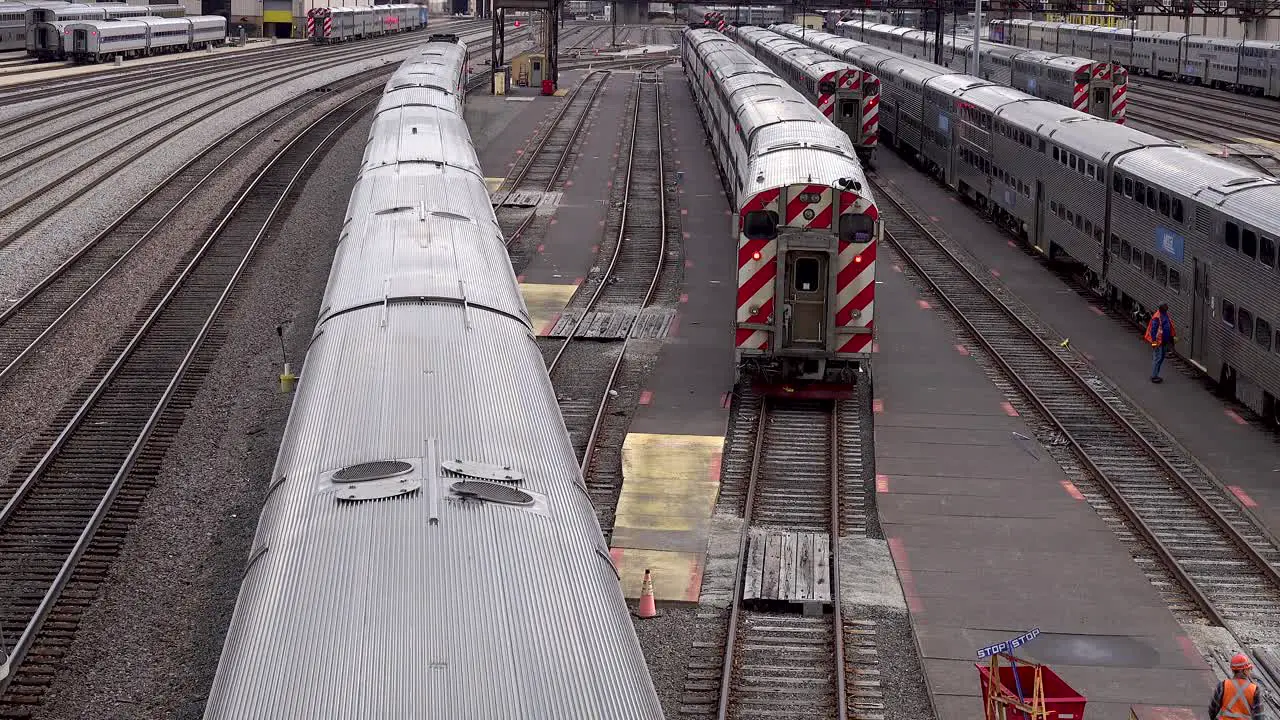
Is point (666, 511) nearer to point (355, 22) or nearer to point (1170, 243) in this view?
point (1170, 243)

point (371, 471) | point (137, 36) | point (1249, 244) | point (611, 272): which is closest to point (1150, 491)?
point (1249, 244)

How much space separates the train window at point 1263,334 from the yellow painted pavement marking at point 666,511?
755 cm

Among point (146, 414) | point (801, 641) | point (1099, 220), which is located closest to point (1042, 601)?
point (801, 641)

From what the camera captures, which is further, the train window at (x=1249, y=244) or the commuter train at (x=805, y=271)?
the commuter train at (x=805, y=271)

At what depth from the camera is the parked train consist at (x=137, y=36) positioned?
7650 cm

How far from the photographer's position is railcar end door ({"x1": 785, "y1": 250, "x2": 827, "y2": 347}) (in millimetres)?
20156

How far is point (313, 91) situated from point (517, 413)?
58190mm

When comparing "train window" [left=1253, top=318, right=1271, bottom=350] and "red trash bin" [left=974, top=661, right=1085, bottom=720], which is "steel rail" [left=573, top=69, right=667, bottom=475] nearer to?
"red trash bin" [left=974, top=661, right=1085, bottom=720]

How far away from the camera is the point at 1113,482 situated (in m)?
17.4

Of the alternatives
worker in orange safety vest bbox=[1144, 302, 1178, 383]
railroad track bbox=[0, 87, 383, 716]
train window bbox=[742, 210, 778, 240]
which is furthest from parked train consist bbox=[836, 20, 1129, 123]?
railroad track bbox=[0, 87, 383, 716]

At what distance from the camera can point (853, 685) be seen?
12.2 meters

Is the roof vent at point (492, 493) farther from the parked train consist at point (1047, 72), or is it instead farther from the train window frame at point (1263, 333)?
the parked train consist at point (1047, 72)

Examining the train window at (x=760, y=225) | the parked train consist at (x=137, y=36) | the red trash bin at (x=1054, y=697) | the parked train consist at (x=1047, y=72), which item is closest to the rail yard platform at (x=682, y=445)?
the train window at (x=760, y=225)

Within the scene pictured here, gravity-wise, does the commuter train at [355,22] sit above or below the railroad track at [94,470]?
above
